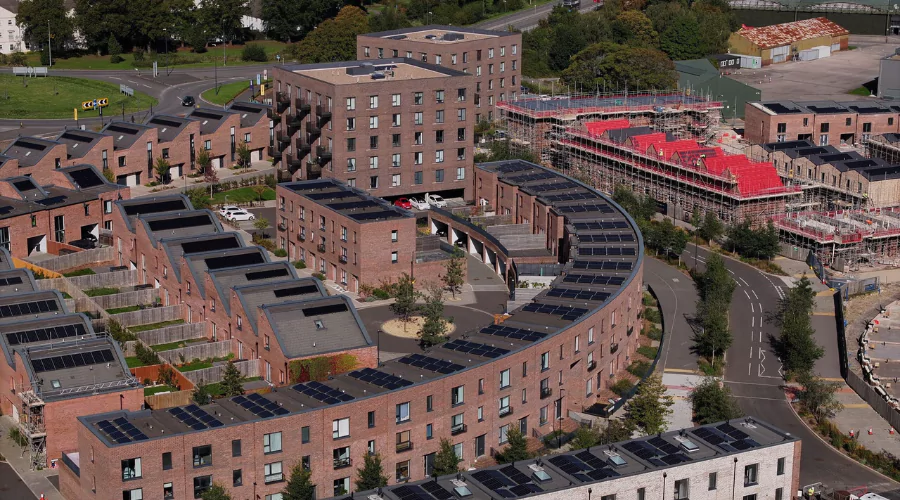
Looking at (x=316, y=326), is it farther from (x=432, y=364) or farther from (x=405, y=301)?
(x=405, y=301)

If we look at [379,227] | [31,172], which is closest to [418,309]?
[379,227]

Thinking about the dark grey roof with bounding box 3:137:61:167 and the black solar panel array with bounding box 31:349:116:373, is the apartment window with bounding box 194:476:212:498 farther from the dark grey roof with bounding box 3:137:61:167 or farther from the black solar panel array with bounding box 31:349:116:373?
the dark grey roof with bounding box 3:137:61:167

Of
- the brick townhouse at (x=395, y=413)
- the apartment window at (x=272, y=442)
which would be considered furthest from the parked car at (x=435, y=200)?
the apartment window at (x=272, y=442)

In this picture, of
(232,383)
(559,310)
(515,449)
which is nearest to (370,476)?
(515,449)

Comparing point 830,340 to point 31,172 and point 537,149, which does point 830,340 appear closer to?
point 537,149

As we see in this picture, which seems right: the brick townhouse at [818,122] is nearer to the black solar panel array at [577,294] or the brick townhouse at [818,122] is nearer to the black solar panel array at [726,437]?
the black solar panel array at [577,294]

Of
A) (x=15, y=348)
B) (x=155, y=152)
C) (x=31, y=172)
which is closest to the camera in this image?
(x=15, y=348)
